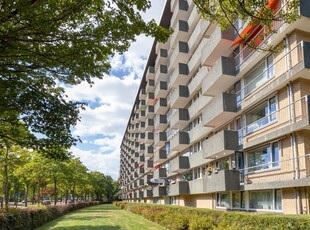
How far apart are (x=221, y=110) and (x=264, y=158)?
161 inches

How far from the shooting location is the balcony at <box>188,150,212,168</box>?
25969mm

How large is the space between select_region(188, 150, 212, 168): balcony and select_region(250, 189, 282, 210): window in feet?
21.8

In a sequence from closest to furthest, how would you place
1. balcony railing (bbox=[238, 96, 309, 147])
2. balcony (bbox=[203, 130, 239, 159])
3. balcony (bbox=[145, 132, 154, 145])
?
balcony railing (bbox=[238, 96, 309, 147]), balcony (bbox=[203, 130, 239, 159]), balcony (bbox=[145, 132, 154, 145])

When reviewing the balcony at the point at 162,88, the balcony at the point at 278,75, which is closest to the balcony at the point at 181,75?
the balcony at the point at 162,88


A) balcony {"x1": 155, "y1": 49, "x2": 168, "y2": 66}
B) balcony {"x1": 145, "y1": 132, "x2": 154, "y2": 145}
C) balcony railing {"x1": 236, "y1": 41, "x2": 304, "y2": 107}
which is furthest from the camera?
balcony {"x1": 145, "y1": 132, "x2": 154, "y2": 145}

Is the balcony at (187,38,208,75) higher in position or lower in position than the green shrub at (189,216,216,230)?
higher

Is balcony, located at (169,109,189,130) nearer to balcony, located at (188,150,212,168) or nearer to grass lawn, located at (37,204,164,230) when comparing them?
balcony, located at (188,150,212,168)

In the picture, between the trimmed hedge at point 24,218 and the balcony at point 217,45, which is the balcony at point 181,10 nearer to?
the balcony at point 217,45

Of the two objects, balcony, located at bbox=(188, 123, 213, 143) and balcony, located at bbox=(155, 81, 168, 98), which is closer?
balcony, located at bbox=(188, 123, 213, 143)

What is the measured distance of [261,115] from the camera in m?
18.3

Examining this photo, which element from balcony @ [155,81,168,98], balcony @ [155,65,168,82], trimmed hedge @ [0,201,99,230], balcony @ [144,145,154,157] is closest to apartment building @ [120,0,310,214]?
balcony @ [155,81,168,98]

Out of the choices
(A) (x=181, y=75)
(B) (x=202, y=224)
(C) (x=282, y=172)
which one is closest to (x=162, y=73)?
(A) (x=181, y=75)

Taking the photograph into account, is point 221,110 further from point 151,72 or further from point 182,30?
point 151,72

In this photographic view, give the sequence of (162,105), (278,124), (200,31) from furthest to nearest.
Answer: (162,105)
(200,31)
(278,124)
